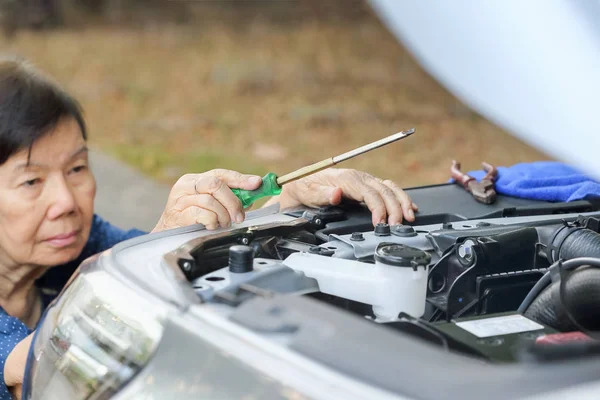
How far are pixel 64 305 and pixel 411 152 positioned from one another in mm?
5735

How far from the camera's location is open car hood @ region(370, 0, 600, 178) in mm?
1438

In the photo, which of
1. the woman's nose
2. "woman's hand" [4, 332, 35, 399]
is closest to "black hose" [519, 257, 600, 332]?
"woman's hand" [4, 332, 35, 399]

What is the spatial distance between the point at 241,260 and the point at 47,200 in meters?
0.94

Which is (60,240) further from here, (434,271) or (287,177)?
(434,271)

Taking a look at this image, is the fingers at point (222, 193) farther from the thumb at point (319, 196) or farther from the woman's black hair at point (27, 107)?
the woman's black hair at point (27, 107)

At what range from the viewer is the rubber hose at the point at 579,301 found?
141cm

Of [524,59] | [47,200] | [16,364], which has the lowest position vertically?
[16,364]

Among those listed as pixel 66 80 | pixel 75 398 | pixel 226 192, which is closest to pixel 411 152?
pixel 66 80

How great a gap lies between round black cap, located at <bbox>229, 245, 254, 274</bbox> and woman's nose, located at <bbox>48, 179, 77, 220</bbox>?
876mm

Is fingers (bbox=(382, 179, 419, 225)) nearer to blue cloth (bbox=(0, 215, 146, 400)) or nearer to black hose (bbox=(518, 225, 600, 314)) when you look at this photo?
black hose (bbox=(518, 225, 600, 314))

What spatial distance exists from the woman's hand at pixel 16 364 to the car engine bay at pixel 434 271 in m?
0.61

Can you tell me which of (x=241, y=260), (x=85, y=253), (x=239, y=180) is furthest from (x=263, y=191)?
(x=85, y=253)

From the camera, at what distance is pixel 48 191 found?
218cm

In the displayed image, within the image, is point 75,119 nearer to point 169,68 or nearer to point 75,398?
point 75,398
